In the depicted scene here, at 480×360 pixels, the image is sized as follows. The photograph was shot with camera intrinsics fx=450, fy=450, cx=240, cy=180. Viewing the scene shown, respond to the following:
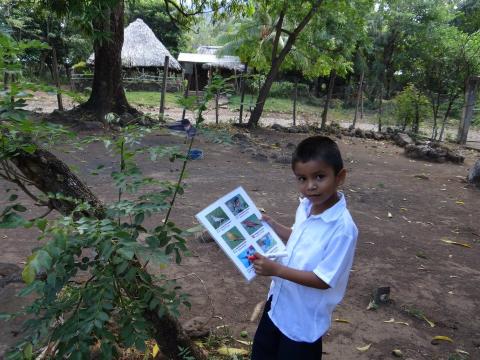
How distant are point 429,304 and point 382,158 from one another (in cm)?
736

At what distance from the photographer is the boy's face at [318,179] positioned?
1.71 m

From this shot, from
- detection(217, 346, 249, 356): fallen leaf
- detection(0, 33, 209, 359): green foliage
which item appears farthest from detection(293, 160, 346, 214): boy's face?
detection(217, 346, 249, 356): fallen leaf

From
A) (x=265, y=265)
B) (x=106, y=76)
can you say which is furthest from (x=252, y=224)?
(x=106, y=76)

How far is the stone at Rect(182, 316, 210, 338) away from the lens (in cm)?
274

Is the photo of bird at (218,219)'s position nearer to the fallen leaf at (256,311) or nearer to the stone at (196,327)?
the stone at (196,327)

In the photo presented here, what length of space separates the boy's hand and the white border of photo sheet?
0.13ft

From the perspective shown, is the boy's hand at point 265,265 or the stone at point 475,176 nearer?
the boy's hand at point 265,265

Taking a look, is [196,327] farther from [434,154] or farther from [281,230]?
[434,154]

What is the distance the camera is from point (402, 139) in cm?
1274

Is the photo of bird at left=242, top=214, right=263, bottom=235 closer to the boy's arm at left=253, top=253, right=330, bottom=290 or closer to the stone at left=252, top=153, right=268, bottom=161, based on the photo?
the boy's arm at left=253, top=253, right=330, bottom=290

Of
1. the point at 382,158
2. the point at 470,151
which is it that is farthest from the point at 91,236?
the point at 470,151

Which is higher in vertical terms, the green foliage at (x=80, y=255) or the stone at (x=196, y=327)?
the green foliage at (x=80, y=255)

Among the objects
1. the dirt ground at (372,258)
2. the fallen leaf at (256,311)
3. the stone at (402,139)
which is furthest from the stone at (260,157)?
the fallen leaf at (256,311)

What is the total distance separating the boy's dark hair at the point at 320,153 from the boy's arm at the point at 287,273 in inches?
15.7
